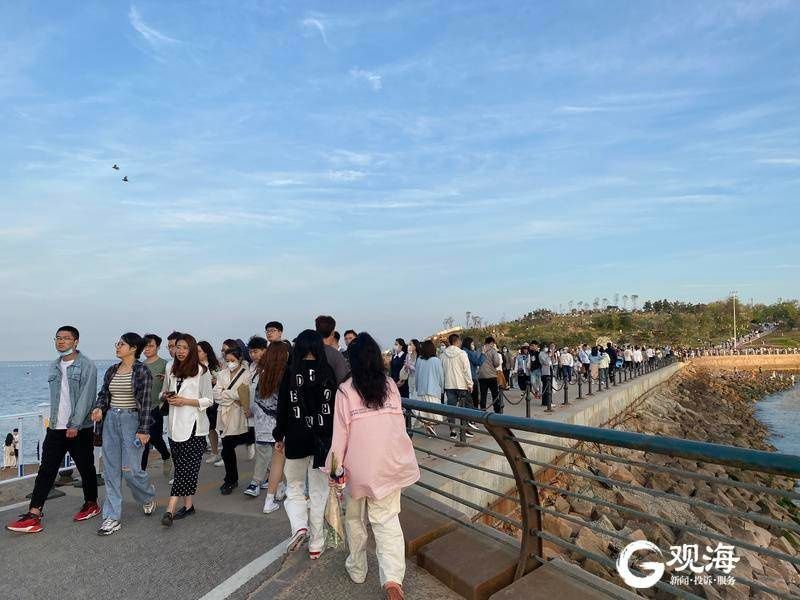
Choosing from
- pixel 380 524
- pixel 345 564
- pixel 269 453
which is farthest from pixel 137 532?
pixel 380 524

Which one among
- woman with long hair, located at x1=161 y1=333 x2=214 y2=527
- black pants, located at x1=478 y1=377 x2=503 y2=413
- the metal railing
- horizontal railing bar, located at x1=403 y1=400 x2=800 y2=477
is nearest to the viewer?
horizontal railing bar, located at x1=403 y1=400 x2=800 y2=477

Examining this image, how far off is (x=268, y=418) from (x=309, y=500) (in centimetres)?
175

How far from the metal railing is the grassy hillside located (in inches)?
2199

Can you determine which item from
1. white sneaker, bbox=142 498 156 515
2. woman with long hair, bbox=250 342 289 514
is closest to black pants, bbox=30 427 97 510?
white sneaker, bbox=142 498 156 515

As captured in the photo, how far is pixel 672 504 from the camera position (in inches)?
496

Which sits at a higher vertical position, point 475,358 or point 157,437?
point 475,358

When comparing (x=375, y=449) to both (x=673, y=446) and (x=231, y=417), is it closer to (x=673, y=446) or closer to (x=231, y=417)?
(x=673, y=446)

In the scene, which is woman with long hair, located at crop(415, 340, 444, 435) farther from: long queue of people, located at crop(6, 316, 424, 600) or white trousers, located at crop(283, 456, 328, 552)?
white trousers, located at crop(283, 456, 328, 552)

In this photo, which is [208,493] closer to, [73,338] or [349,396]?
[73,338]

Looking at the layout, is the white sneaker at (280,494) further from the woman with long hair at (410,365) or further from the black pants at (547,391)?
the black pants at (547,391)

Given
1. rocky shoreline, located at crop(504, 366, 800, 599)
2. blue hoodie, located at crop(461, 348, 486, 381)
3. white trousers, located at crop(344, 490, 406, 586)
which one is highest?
blue hoodie, located at crop(461, 348, 486, 381)

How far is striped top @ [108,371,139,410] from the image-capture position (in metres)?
5.39

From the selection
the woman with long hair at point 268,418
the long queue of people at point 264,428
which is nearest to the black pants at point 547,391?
the long queue of people at point 264,428

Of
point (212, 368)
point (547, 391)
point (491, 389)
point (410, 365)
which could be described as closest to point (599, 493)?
point (491, 389)
